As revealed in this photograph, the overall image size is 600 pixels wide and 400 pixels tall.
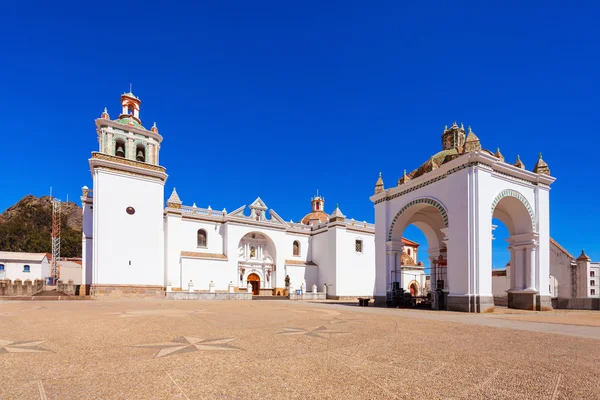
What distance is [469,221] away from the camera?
14.5 meters

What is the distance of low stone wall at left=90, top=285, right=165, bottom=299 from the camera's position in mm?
21781

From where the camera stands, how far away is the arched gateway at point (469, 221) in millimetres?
14445

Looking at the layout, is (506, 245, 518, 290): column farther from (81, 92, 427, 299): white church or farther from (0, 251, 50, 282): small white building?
(0, 251, 50, 282): small white building

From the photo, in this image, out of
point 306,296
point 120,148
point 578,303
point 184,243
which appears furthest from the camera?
point 184,243

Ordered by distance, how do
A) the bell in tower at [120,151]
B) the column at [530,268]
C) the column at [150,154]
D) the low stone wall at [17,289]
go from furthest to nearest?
the column at [150,154], the low stone wall at [17,289], the bell in tower at [120,151], the column at [530,268]

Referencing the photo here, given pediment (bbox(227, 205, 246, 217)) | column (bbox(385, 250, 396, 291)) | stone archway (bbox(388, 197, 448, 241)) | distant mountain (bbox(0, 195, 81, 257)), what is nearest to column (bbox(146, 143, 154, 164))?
pediment (bbox(227, 205, 246, 217))

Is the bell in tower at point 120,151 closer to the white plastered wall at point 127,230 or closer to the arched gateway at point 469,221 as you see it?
the white plastered wall at point 127,230

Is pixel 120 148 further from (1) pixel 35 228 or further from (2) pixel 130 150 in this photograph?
(1) pixel 35 228

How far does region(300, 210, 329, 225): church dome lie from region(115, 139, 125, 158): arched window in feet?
76.3

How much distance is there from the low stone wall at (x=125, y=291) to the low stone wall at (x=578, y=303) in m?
24.3

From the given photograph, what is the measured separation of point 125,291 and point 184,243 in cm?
653

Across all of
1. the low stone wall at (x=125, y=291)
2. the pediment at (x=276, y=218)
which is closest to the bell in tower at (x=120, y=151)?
the low stone wall at (x=125, y=291)

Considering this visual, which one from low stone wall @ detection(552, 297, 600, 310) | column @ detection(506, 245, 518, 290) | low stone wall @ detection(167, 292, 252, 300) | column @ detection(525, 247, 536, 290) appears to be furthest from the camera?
low stone wall @ detection(167, 292, 252, 300)

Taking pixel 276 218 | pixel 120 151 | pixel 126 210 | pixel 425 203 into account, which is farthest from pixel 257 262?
pixel 425 203
